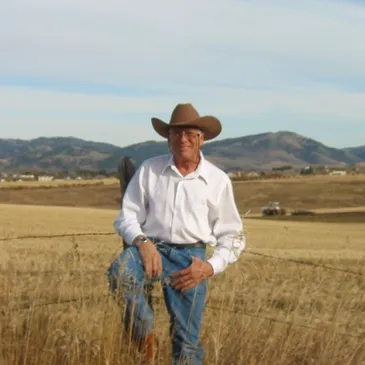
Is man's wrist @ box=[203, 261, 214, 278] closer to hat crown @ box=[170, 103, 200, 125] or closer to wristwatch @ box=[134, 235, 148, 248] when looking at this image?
wristwatch @ box=[134, 235, 148, 248]

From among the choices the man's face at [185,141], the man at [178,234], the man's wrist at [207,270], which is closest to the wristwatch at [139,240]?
the man at [178,234]

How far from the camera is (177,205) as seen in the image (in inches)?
189

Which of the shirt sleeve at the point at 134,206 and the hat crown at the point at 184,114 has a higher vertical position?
the hat crown at the point at 184,114

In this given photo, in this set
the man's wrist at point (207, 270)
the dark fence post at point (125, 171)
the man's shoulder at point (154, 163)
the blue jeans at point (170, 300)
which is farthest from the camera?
the dark fence post at point (125, 171)

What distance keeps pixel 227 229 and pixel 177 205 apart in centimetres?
38

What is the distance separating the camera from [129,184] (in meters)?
4.95

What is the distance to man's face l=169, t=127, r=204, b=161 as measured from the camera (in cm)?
492

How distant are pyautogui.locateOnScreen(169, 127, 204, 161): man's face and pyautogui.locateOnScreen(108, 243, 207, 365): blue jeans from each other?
1.75ft

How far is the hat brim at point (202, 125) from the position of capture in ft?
16.3

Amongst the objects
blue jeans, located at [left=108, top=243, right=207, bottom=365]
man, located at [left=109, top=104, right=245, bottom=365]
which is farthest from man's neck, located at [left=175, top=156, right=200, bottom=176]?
blue jeans, located at [left=108, top=243, right=207, bottom=365]

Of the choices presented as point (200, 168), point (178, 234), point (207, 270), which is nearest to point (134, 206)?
point (178, 234)

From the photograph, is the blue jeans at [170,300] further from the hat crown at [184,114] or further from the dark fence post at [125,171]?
the hat crown at [184,114]

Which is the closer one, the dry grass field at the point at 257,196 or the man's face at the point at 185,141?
the man's face at the point at 185,141

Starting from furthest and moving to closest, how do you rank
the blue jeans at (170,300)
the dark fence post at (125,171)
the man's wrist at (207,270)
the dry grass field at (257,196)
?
the dry grass field at (257,196) < the dark fence post at (125,171) < the man's wrist at (207,270) < the blue jeans at (170,300)
